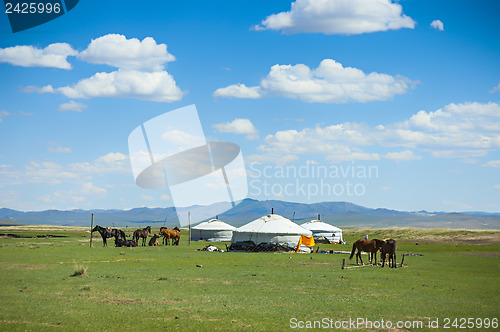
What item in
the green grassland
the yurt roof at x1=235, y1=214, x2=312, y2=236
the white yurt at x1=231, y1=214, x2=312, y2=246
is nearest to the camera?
the green grassland

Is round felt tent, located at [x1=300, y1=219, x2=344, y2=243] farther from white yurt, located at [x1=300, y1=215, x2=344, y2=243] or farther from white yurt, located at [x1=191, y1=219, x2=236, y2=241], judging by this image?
white yurt, located at [x1=191, y1=219, x2=236, y2=241]

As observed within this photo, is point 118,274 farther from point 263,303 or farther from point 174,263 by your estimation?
point 263,303

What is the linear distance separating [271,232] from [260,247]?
72.2 inches

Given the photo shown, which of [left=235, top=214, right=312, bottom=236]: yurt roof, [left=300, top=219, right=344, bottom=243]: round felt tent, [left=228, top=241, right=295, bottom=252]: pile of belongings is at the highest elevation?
[left=235, top=214, right=312, bottom=236]: yurt roof

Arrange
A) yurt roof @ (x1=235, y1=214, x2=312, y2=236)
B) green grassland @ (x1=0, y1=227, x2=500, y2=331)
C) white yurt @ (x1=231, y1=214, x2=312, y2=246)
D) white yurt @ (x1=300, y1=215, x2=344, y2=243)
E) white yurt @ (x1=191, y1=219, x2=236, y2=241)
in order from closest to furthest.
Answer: green grassland @ (x1=0, y1=227, x2=500, y2=331)
white yurt @ (x1=231, y1=214, x2=312, y2=246)
yurt roof @ (x1=235, y1=214, x2=312, y2=236)
white yurt @ (x1=191, y1=219, x2=236, y2=241)
white yurt @ (x1=300, y1=215, x2=344, y2=243)

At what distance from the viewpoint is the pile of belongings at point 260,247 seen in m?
50.4

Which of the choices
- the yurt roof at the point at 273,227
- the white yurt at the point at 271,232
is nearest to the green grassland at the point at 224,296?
the white yurt at the point at 271,232

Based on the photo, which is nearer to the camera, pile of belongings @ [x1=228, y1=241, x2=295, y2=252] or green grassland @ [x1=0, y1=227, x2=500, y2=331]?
green grassland @ [x1=0, y1=227, x2=500, y2=331]

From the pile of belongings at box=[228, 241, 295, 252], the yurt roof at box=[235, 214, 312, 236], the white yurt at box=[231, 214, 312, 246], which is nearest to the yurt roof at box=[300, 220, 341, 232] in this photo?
the yurt roof at box=[235, 214, 312, 236]

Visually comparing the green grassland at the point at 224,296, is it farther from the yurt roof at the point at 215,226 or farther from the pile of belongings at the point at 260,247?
the yurt roof at the point at 215,226

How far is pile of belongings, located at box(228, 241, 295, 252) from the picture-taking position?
50406 mm

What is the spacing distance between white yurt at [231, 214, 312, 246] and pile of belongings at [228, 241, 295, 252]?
0.35m

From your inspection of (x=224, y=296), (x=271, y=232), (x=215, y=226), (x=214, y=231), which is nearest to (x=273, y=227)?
(x=271, y=232)

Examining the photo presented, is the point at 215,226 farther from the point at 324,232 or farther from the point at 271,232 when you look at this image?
the point at 271,232
